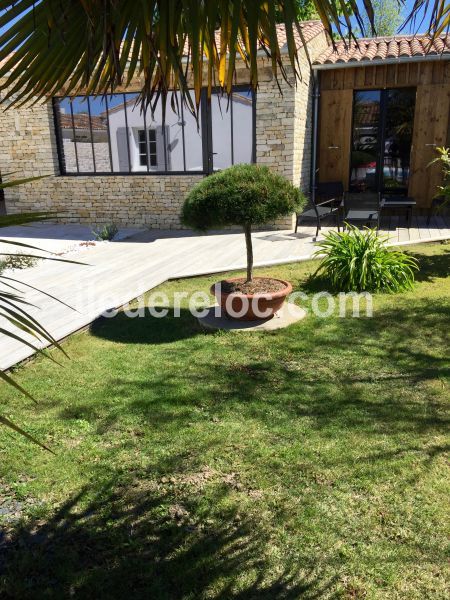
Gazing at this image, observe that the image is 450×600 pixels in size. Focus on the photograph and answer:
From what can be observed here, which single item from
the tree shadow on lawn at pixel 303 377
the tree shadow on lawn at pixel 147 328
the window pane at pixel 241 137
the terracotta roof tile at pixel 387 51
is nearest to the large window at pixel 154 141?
the window pane at pixel 241 137

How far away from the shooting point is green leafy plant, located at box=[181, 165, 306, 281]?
208 inches

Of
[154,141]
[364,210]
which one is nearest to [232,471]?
[364,210]

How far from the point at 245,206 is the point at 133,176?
746 cm

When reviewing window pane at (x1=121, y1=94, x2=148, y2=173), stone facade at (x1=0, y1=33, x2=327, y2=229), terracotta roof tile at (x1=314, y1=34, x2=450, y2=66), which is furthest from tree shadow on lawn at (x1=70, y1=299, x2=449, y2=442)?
window pane at (x1=121, y1=94, x2=148, y2=173)

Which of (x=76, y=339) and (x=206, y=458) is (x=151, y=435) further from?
(x=76, y=339)

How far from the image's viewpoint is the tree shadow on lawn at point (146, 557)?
2.35 m

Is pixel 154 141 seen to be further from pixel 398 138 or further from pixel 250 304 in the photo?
pixel 250 304

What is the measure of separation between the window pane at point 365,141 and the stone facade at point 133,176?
4.05 ft

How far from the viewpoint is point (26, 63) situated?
2.33 metres

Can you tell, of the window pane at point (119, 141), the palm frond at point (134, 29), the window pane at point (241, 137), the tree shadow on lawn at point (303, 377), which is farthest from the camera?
the window pane at point (119, 141)

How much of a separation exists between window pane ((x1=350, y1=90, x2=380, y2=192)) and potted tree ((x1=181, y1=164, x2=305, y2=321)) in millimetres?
7828

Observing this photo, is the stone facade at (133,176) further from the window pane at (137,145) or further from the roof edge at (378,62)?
the window pane at (137,145)

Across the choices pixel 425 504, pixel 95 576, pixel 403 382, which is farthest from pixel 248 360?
pixel 95 576

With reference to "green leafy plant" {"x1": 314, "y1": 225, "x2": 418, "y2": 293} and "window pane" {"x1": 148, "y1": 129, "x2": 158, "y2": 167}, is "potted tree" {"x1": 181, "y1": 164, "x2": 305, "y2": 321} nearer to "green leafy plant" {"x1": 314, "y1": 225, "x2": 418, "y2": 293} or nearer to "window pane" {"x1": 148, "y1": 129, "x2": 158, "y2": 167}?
"green leafy plant" {"x1": 314, "y1": 225, "x2": 418, "y2": 293}
